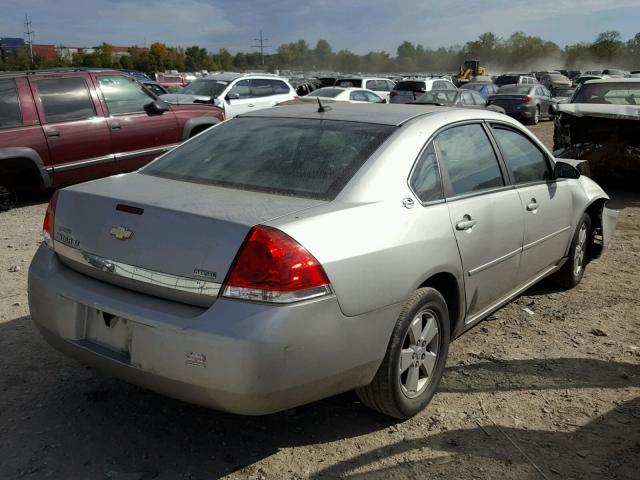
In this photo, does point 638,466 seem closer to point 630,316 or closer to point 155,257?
point 630,316

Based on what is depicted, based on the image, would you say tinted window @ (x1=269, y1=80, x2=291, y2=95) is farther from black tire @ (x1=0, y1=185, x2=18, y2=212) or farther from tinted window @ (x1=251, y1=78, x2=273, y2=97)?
black tire @ (x1=0, y1=185, x2=18, y2=212)

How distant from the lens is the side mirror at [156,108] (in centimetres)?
873

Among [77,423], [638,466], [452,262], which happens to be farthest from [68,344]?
[638,466]

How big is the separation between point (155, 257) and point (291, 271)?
0.60 metres

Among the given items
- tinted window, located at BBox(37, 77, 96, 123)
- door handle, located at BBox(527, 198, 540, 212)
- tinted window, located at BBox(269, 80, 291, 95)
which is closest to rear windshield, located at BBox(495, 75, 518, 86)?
tinted window, located at BBox(269, 80, 291, 95)

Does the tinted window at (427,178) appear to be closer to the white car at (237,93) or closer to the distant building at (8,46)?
the white car at (237,93)

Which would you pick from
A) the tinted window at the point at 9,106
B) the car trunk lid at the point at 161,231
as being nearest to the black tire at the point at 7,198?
the tinted window at the point at 9,106

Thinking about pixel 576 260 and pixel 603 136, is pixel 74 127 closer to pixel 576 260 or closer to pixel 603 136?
pixel 576 260

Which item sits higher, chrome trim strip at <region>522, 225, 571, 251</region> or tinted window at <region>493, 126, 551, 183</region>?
tinted window at <region>493, 126, 551, 183</region>

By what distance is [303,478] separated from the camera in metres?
2.70

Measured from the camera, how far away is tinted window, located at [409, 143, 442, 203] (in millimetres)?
3172

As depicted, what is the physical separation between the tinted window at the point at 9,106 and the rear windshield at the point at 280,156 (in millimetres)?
4719

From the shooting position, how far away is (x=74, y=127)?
791 cm

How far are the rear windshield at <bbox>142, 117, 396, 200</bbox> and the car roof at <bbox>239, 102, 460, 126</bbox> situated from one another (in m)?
0.08
